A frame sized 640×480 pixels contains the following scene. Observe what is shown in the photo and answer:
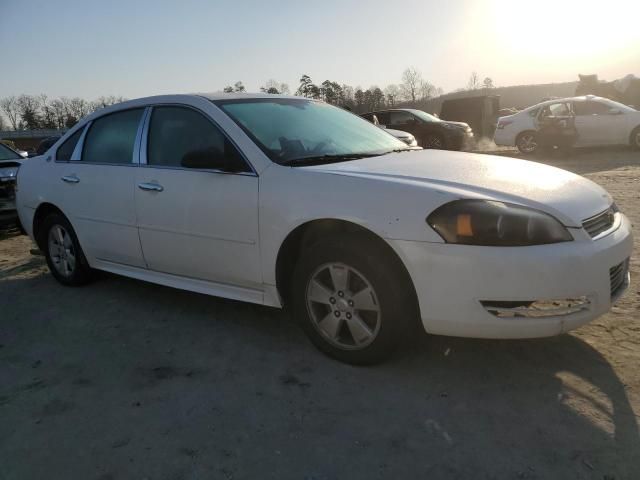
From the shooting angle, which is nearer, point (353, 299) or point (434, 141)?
point (353, 299)

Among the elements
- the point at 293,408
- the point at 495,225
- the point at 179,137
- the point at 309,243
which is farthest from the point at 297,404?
the point at 179,137

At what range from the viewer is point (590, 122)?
14.8m

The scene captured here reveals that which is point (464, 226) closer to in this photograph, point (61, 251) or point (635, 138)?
point (61, 251)

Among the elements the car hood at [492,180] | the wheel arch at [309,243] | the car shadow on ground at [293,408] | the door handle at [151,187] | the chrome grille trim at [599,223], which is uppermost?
the car hood at [492,180]

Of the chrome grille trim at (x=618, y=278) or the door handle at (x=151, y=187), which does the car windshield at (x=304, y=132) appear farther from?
the chrome grille trim at (x=618, y=278)

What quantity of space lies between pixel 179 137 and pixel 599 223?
8.96 ft

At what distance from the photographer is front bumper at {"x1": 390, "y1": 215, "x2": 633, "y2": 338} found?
2.61 metres

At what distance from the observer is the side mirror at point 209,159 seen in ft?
11.2

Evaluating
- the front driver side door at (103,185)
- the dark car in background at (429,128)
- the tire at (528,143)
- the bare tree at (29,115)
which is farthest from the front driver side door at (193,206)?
the bare tree at (29,115)

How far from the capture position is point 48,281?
5293 mm

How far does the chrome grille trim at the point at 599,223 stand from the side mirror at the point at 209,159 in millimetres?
2067

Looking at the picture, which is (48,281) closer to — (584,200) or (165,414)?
(165,414)

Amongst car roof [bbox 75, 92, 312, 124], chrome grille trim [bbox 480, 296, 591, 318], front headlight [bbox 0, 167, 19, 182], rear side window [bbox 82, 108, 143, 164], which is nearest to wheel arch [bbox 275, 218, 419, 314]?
chrome grille trim [bbox 480, 296, 591, 318]

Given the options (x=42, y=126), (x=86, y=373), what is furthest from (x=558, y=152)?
(x=42, y=126)
